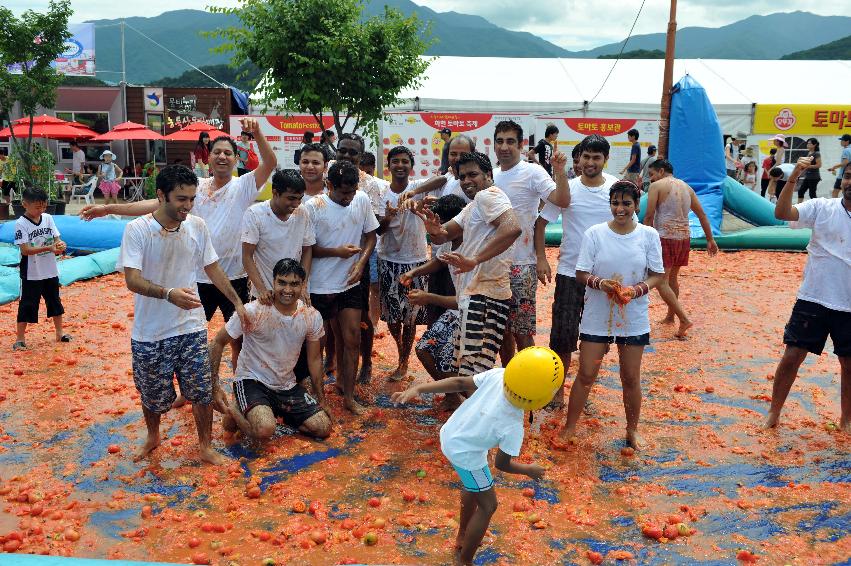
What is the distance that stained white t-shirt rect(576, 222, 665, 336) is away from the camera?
17.3 ft

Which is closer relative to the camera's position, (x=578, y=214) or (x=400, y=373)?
(x=578, y=214)

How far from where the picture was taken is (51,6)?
64.5ft

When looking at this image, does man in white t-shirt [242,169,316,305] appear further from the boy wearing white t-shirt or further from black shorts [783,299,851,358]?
black shorts [783,299,851,358]

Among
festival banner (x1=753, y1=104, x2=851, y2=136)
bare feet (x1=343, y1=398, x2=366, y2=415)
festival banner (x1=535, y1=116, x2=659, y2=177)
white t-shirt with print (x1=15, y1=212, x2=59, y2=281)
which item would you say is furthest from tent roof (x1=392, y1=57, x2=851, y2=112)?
bare feet (x1=343, y1=398, x2=366, y2=415)

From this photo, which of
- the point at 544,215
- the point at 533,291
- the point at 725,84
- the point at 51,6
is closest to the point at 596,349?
the point at 533,291

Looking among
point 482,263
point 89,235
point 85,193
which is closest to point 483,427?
point 482,263

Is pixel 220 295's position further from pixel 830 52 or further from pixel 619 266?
pixel 830 52

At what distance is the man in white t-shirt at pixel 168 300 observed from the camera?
15.9 feet

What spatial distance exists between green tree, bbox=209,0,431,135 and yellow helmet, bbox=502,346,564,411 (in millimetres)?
12371

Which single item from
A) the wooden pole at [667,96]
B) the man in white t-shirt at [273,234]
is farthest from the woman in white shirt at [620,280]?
the wooden pole at [667,96]

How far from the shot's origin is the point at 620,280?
5.30m

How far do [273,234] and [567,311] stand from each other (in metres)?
2.43

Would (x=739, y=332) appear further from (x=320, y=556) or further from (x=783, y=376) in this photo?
(x=320, y=556)

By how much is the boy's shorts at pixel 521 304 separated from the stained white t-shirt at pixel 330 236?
132 centimetres
